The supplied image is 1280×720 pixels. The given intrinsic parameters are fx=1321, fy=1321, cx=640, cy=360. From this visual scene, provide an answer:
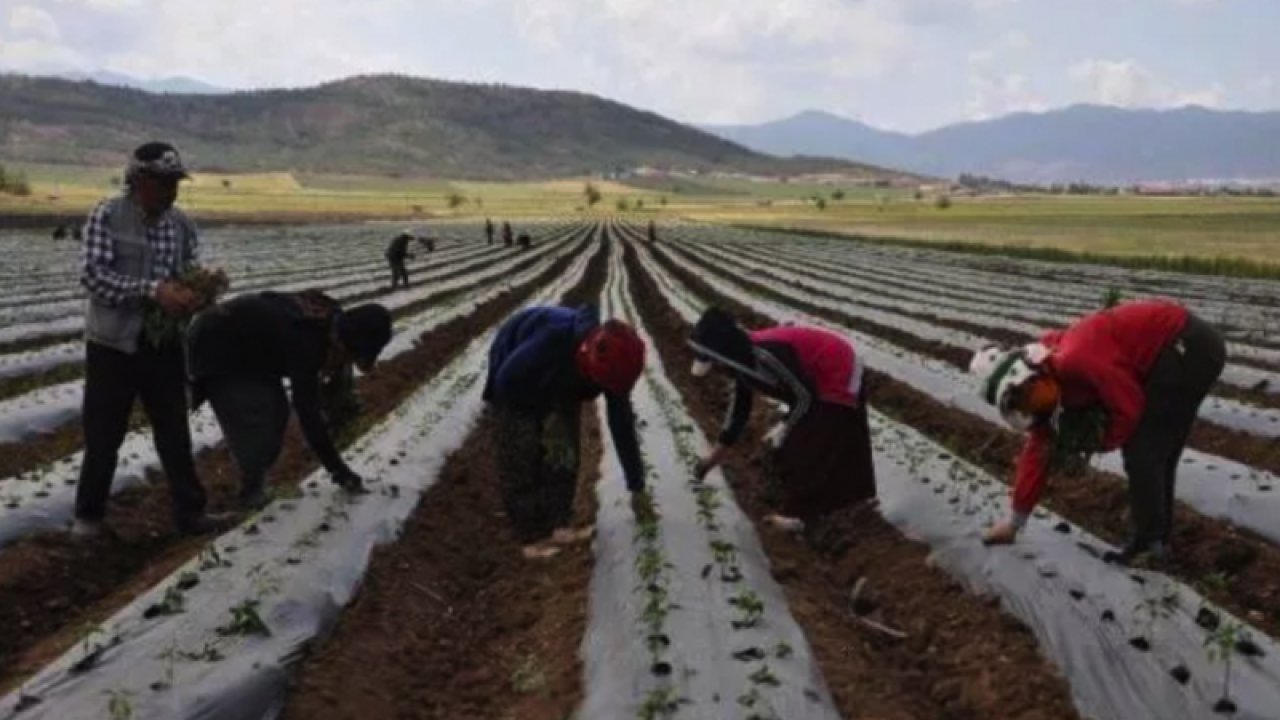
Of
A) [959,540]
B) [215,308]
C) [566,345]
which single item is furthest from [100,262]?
[959,540]

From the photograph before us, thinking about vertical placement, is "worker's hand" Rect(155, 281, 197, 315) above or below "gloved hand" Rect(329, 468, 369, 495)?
above

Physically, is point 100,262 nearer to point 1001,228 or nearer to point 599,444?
point 599,444

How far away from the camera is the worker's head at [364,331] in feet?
22.0

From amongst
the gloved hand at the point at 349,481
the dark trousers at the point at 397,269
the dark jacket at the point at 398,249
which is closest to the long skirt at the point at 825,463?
the gloved hand at the point at 349,481

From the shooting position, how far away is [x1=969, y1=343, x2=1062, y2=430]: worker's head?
5.45 m

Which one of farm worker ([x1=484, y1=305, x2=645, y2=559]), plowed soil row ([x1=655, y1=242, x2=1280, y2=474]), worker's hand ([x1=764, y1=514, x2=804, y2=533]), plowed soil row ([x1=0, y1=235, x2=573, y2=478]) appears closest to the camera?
farm worker ([x1=484, y1=305, x2=645, y2=559])

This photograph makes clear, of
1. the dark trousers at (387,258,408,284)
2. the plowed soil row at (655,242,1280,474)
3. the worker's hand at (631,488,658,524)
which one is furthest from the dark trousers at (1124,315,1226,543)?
the dark trousers at (387,258,408,284)

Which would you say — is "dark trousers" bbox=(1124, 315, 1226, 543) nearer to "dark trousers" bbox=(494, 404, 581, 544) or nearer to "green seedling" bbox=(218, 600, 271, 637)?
"dark trousers" bbox=(494, 404, 581, 544)

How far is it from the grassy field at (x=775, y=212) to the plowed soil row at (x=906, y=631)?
29006 mm

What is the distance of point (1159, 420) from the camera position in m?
5.73

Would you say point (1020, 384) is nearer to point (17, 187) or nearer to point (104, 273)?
point (104, 273)

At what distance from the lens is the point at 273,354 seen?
6.92m

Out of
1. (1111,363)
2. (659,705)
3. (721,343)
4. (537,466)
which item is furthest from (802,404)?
(659,705)

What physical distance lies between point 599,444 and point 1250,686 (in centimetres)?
607
